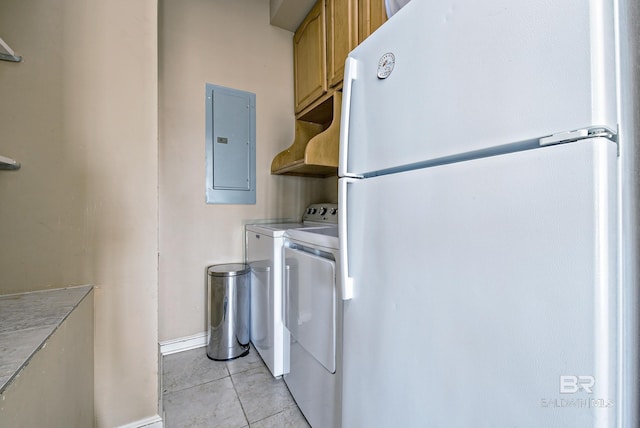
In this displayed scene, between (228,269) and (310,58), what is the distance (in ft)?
6.07

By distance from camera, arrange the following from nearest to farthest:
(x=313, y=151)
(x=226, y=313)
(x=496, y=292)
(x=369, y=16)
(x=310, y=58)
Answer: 1. (x=496, y=292)
2. (x=369, y=16)
3. (x=313, y=151)
4. (x=226, y=313)
5. (x=310, y=58)

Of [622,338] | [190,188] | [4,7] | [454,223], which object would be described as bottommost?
[622,338]

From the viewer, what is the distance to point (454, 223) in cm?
59

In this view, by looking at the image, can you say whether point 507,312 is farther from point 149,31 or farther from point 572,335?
point 149,31

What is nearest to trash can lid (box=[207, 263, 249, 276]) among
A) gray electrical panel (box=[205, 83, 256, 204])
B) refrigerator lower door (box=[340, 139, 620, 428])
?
gray electrical panel (box=[205, 83, 256, 204])

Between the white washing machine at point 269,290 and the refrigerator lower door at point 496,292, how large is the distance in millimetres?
919

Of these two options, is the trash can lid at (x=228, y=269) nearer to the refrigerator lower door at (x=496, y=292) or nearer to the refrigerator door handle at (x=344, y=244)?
the refrigerator door handle at (x=344, y=244)

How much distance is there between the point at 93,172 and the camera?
1.14 meters

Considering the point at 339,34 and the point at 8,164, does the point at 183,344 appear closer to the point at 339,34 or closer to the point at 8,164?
the point at 8,164

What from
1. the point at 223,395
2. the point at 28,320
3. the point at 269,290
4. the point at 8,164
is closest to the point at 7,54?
the point at 8,164

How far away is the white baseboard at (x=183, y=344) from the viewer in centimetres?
198

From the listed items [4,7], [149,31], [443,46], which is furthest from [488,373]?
[4,7]

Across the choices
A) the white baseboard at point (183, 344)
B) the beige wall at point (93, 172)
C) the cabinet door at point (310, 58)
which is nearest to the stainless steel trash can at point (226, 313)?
the white baseboard at point (183, 344)

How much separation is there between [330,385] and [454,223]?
968 mm
